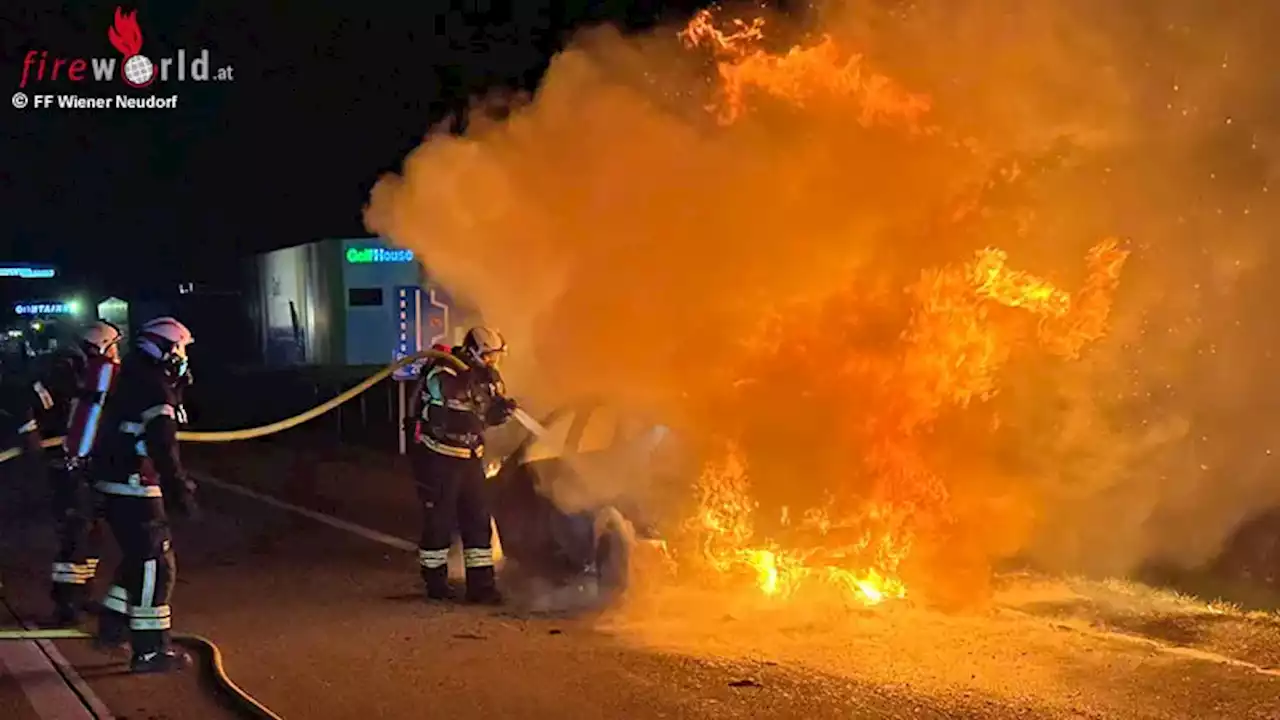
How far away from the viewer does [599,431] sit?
921 centimetres

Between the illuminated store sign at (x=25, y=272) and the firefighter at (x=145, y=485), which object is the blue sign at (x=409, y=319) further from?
the illuminated store sign at (x=25, y=272)

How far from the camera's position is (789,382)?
29.1 ft

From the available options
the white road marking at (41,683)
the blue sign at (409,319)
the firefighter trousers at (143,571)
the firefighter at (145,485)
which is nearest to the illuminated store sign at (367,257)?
the blue sign at (409,319)

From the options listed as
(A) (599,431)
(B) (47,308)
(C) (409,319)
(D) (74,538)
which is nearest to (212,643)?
(D) (74,538)

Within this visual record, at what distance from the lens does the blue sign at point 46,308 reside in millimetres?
64300

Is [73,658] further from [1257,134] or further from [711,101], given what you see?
[1257,134]

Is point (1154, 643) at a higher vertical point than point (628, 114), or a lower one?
lower

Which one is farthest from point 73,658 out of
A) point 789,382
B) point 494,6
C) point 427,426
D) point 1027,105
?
point 494,6

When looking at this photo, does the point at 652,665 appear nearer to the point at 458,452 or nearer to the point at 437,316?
the point at 458,452

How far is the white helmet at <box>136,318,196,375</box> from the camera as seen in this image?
7473mm

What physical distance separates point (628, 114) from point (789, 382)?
9.26 feet

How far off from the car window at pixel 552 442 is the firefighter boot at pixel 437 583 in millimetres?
968

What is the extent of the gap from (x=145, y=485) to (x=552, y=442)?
9.37ft

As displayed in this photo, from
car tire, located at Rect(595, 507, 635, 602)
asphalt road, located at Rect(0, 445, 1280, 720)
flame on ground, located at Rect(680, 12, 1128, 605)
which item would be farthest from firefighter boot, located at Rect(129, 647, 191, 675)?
flame on ground, located at Rect(680, 12, 1128, 605)
